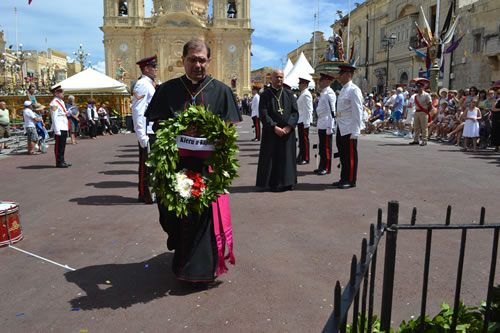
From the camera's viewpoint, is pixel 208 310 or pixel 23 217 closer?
pixel 208 310

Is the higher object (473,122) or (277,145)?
(473,122)

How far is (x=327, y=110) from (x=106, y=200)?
5.24 m

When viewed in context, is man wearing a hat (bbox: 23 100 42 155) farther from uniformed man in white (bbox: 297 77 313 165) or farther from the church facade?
the church facade

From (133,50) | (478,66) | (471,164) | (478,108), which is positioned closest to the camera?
(471,164)

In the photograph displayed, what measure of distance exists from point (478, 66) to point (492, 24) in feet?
8.57

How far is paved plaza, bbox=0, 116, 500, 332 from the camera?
322 cm

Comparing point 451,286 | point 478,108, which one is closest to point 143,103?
point 451,286

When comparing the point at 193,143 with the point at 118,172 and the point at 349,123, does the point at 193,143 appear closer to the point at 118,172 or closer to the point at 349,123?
the point at 349,123

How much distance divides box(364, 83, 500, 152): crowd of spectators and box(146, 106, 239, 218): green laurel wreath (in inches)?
452

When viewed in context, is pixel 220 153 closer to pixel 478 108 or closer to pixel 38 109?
pixel 478 108

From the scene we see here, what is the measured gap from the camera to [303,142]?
10.7 meters

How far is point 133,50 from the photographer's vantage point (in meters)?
57.0

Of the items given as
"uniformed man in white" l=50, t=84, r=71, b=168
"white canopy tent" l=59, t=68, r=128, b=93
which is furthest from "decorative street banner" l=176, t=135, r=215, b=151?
"white canopy tent" l=59, t=68, r=128, b=93

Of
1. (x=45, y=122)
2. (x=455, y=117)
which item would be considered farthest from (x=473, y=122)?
(x=45, y=122)
